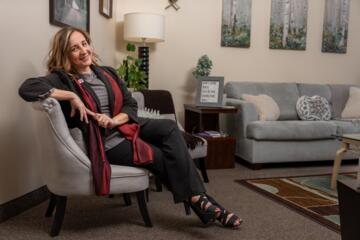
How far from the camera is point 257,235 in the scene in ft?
6.66

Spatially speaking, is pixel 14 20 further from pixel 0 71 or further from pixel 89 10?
pixel 89 10

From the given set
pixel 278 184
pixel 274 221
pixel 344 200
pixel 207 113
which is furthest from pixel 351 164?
pixel 344 200

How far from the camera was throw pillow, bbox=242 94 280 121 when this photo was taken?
3.87 meters

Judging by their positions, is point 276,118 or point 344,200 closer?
point 344,200

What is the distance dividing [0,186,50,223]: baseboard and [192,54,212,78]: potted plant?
203 cm

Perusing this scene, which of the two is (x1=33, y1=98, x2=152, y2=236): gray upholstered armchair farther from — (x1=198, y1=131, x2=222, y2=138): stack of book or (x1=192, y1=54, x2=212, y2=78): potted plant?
(x1=192, y1=54, x2=212, y2=78): potted plant

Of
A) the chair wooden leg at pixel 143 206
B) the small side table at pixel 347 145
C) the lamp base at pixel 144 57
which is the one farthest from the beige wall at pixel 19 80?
the small side table at pixel 347 145

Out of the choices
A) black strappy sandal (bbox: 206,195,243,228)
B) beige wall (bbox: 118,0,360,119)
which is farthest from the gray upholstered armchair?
beige wall (bbox: 118,0,360,119)

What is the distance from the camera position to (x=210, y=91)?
3.82 metres

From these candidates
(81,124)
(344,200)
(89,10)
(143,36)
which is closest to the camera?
(344,200)

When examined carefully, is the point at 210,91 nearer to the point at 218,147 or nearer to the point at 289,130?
the point at 218,147

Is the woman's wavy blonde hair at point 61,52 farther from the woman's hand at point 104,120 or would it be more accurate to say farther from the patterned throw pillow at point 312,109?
the patterned throw pillow at point 312,109

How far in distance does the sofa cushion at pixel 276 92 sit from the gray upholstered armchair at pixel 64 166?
2373 mm

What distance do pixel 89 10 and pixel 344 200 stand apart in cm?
240
